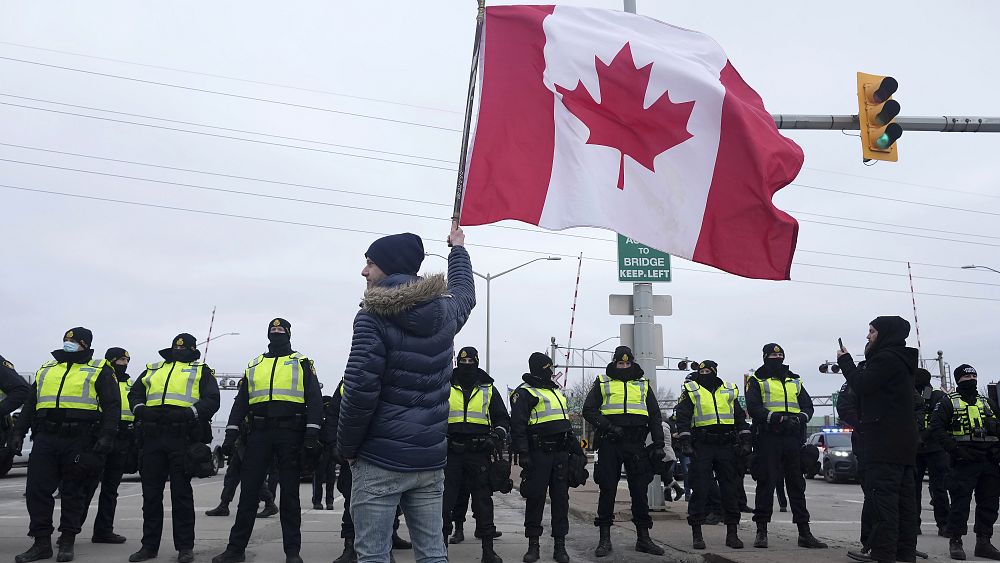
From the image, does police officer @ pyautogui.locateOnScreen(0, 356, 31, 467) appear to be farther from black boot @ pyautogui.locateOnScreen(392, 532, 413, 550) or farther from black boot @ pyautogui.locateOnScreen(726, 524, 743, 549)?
black boot @ pyautogui.locateOnScreen(726, 524, 743, 549)

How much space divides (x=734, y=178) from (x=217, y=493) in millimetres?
13838

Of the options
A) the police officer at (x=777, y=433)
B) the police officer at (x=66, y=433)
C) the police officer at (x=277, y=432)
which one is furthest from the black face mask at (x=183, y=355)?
the police officer at (x=777, y=433)

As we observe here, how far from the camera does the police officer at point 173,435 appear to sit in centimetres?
772

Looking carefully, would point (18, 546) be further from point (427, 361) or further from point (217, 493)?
point (217, 493)

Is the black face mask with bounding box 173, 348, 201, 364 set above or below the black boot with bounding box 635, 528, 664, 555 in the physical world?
above

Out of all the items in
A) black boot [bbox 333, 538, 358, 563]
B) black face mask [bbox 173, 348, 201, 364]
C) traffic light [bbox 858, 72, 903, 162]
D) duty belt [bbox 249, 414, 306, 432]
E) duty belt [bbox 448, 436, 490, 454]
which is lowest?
black boot [bbox 333, 538, 358, 563]

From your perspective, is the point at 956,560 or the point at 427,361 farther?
the point at 956,560

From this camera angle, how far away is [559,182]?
21.2 feet

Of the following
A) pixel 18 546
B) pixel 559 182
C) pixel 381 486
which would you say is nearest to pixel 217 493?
pixel 18 546

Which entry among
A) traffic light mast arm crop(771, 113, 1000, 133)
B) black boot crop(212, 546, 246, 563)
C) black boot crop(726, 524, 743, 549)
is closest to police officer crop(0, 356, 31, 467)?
black boot crop(212, 546, 246, 563)

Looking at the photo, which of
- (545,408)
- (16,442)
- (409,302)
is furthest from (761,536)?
(16,442)

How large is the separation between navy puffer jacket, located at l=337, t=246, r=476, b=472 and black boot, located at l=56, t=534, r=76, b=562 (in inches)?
198

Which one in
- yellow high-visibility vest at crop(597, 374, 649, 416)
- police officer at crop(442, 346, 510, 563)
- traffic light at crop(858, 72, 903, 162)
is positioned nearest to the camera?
police officer at crop(442, 346, 510, 563)

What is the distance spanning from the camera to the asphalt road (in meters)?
8.14
